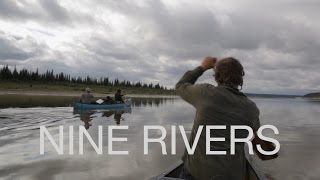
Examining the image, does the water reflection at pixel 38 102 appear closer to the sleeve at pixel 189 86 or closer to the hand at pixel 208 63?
the sleeve at pixel 189 86

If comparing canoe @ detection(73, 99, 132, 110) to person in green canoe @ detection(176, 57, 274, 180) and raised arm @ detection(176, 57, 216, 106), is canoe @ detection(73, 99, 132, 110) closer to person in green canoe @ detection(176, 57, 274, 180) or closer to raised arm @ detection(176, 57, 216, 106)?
raised arm @ detection(176, 57, 216, 106)

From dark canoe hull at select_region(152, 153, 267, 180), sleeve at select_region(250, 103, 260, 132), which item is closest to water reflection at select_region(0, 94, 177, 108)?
dark canoe hull at select_region(152, 153, 267, 180)

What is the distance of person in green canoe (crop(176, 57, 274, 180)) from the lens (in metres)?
3.46

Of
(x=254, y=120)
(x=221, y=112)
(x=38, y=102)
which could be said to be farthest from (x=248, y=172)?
(x=38, y=102)

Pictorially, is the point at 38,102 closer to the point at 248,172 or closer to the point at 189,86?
the point at 248,172

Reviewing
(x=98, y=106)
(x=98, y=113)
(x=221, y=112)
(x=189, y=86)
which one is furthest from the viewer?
(x=98, y=106)

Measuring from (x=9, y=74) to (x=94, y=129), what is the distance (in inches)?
4624

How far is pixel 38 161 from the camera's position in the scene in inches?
412

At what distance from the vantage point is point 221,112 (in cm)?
347

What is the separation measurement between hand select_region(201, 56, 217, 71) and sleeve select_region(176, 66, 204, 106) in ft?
0.14

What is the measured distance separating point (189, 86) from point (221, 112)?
412 mm

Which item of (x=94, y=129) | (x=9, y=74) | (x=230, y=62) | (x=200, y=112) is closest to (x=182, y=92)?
(x=200, y=112)

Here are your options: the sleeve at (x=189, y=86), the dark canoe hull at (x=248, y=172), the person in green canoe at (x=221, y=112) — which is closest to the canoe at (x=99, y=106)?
the dark canoe hull at (x=248, y=172)

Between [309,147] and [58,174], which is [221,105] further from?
[309,147]
